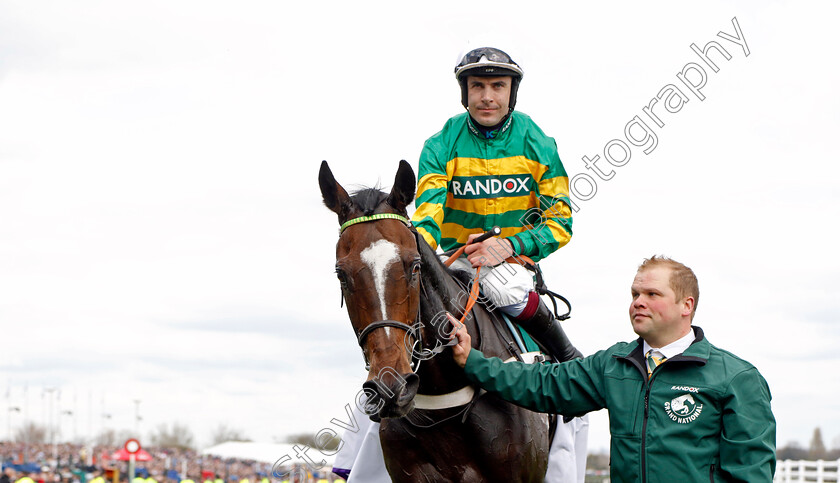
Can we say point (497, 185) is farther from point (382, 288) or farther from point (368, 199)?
point (382, 288)

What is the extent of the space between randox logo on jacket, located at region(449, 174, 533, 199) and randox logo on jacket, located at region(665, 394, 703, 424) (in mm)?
2169

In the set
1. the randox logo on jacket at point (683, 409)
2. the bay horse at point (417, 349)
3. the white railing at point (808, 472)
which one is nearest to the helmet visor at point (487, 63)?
the bay horse at point (417, 349)

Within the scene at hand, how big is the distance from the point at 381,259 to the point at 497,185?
180 cm

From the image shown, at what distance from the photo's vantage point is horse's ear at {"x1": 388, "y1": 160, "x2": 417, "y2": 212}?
4.03 metres

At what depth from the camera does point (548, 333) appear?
5.02m

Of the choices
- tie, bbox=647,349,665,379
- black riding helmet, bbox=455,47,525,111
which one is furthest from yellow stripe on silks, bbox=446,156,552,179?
tie, bbox=647,349,665,379

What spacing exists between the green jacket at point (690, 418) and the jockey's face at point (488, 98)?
203 cm

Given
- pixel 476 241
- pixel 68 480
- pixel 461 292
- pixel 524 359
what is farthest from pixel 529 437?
pixel 68 480

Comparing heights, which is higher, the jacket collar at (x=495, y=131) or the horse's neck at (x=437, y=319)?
the jacket collar at (x=495, y=131)

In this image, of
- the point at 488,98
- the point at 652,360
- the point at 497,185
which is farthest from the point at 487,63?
the point at 652,360

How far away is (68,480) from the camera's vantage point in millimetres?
27156

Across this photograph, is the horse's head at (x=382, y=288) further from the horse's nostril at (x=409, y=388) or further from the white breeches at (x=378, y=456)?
the white breeches at (x=378, y=456)

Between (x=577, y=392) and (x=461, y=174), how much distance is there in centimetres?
188

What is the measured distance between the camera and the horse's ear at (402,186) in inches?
159
